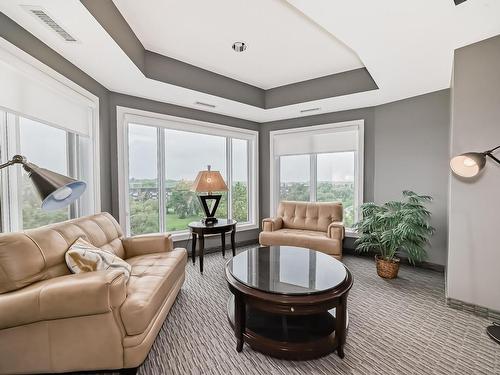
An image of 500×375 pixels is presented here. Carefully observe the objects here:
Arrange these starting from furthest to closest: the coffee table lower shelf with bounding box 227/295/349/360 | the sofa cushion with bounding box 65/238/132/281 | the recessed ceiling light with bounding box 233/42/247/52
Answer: the recessed ceiling light with bounding box 233/42/247/52
the sofa cushion with bounding box 65/238/132/281
the coffee table lower shelf with bounding box 227/295/349/360

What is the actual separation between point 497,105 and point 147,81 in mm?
3587

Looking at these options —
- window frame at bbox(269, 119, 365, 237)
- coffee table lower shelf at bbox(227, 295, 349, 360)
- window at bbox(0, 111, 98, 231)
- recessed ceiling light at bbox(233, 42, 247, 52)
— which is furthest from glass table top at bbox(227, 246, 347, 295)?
recessed ceiling light at bbox(233, 42, 247, 52)

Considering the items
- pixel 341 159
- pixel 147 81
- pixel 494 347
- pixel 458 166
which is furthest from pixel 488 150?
pixel 147 81

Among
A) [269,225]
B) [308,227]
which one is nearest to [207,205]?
[269,225]

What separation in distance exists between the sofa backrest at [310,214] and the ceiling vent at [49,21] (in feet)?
11.8

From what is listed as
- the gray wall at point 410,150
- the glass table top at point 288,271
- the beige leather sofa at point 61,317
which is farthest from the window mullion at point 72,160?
the gray wall at point 410,150

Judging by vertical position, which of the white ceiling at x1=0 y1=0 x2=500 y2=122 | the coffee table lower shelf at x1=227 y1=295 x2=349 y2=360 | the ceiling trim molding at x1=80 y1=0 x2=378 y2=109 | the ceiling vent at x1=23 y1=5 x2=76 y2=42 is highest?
the ceiling trim molding at x1=80 y1=0 x2=378 y2=109

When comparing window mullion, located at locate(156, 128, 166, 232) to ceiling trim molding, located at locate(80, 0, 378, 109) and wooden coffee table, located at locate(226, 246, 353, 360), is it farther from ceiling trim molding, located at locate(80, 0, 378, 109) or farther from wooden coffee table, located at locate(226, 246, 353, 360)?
wooden coffee table, located at locate(226, 246, 353, 360)

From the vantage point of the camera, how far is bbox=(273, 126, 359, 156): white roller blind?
429 cm

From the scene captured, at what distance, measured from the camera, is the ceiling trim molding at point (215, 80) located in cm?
219

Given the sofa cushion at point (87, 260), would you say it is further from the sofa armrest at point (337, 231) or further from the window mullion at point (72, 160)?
the sofa armrest at point (337, 231)

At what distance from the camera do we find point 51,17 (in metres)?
1.81

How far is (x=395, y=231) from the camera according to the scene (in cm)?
297

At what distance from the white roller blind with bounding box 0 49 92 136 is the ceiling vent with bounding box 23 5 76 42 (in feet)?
1.16
